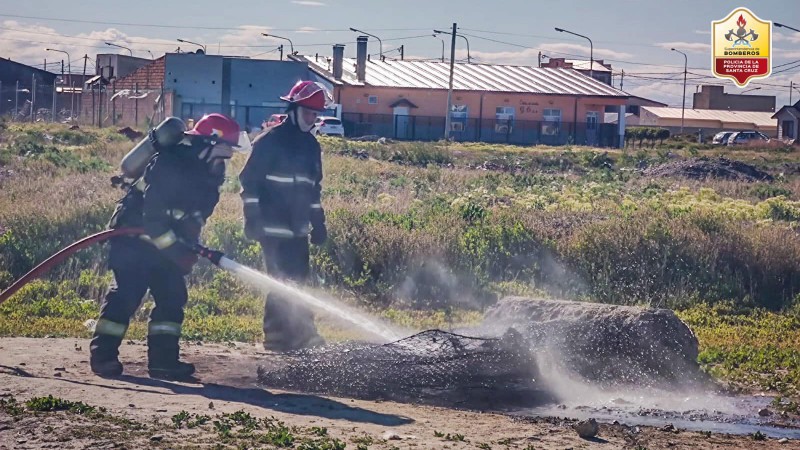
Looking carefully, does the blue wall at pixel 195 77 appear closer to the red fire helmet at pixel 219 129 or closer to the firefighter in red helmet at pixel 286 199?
the firefighter in red helmet at pixel 286 199

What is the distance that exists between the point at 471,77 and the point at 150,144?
5873cm

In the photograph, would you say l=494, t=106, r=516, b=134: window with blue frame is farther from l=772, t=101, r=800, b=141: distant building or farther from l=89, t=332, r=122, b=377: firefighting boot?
l=89, t=332, r=122, b=377: firefighting boot

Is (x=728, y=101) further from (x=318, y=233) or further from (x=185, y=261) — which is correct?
(x=185, y=261)

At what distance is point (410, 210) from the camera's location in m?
17.2

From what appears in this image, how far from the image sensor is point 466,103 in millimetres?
64938

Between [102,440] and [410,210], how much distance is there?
11.0 metres

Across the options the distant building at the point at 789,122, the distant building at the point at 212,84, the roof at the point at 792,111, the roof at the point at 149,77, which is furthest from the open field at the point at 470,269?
the roof at the point at 792,111

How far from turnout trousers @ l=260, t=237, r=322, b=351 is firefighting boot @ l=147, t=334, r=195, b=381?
1.39m

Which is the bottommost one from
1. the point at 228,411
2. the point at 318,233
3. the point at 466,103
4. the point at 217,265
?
the point at 228,411

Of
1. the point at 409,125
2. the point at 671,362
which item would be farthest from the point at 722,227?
the point at 409,125

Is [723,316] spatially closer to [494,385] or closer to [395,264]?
[395,264]

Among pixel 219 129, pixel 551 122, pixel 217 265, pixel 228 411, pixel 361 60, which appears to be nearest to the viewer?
pixel 228 411

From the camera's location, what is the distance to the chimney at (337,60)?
6265cm

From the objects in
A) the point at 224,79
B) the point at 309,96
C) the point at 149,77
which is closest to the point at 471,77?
the point at 224,79
